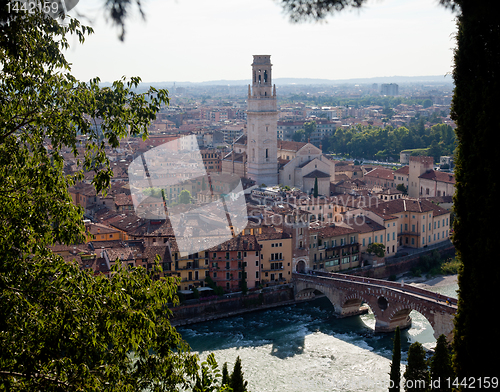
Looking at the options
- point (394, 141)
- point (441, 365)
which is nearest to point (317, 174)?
point (394, 141)

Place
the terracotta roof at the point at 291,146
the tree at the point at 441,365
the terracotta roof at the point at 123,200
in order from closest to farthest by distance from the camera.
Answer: the tree at the point at 441,365 → the terracotta roof at the point at 123,200 → the terracotta roof at the point at 291,146

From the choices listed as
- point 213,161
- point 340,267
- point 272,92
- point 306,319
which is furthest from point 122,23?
point 213,161

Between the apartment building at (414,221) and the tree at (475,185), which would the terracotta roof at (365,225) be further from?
the tree at (475,185)

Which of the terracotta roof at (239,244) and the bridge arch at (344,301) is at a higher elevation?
the terracotta roof at (239,244)

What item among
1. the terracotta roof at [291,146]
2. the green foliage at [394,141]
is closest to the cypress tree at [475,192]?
the terracotta roof at [291,146]

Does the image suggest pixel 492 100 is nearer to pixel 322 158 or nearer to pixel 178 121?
pixel 322 158

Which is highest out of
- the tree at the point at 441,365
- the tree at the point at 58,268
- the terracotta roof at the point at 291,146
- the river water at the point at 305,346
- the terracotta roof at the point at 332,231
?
the tree at the point at 58,268

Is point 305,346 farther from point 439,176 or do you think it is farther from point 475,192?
point 439,176

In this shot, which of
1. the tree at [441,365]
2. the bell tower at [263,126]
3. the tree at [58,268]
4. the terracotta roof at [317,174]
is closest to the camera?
the tree at [58,268]
